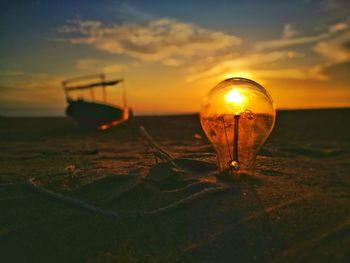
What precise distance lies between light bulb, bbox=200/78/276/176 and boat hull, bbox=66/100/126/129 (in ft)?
49.5

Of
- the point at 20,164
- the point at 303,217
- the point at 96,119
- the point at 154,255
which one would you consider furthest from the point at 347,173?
the point at 96,119

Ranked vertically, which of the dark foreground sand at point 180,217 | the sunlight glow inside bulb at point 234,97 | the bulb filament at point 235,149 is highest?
the sunlight glow inside bulb at point 234,97

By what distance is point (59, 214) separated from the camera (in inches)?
138

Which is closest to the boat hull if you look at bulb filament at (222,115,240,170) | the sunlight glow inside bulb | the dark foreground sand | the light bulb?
the dark foreground sand

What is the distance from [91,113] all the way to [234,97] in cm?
1553

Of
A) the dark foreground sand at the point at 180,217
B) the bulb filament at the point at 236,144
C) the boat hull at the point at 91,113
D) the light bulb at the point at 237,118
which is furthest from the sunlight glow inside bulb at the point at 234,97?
the boat hull at the point at 91,113

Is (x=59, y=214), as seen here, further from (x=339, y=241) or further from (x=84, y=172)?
(x=339, y=241)

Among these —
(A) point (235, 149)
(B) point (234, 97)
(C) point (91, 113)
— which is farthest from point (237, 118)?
(C) point (91, 113)

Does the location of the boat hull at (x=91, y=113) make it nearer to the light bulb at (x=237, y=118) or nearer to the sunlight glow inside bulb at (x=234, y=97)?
the light bulb at (x=237, y=118)

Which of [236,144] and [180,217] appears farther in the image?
[236,144]

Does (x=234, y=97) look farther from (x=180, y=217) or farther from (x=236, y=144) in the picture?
(x=180, y=217)

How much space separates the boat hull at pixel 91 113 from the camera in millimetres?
18438

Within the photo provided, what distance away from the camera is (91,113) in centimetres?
1839

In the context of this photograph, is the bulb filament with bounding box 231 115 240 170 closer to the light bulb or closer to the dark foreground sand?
the light bulb
